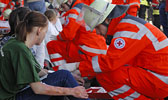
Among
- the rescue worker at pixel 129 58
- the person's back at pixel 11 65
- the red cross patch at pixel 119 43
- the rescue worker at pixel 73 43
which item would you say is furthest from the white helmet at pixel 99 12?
the rescue worker at pixel 73 43

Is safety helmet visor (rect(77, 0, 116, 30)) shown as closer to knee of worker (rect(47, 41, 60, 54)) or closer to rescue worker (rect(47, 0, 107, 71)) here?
rescue worker (rect(47, 0, 107, 71))

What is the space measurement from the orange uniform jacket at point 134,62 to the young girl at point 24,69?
426 millimetres

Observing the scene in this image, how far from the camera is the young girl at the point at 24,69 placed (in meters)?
2.17

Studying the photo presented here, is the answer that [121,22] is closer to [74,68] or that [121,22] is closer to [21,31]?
[74,68]

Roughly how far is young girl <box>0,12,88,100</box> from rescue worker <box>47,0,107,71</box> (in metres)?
1.28

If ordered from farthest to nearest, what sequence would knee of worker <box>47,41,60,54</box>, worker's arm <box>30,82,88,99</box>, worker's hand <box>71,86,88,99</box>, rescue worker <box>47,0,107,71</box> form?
knee of worker <box>47,41,60,54</box> → rescue worker <box>47,0,107,71</box> → worker's hand <box>71,86,88,99</box> → worker's arm <box>30,82,88,99</box>

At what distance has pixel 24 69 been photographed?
216cm

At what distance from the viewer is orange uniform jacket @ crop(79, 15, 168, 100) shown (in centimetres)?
254

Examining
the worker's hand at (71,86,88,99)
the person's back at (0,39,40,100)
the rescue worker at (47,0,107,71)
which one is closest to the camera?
the person's back at (0,39,40,100)

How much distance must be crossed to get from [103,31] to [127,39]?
0.38 meters

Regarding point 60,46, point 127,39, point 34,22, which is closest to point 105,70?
point 127,39

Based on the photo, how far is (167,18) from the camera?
24.6ft

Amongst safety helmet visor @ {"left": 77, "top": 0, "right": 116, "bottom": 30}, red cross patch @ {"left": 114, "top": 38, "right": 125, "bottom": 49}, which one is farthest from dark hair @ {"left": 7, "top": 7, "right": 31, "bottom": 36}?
red cross patch @ {"left": 114, "top": 38, "right": 125, "bottom": 49}

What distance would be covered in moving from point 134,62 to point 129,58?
0.28m
